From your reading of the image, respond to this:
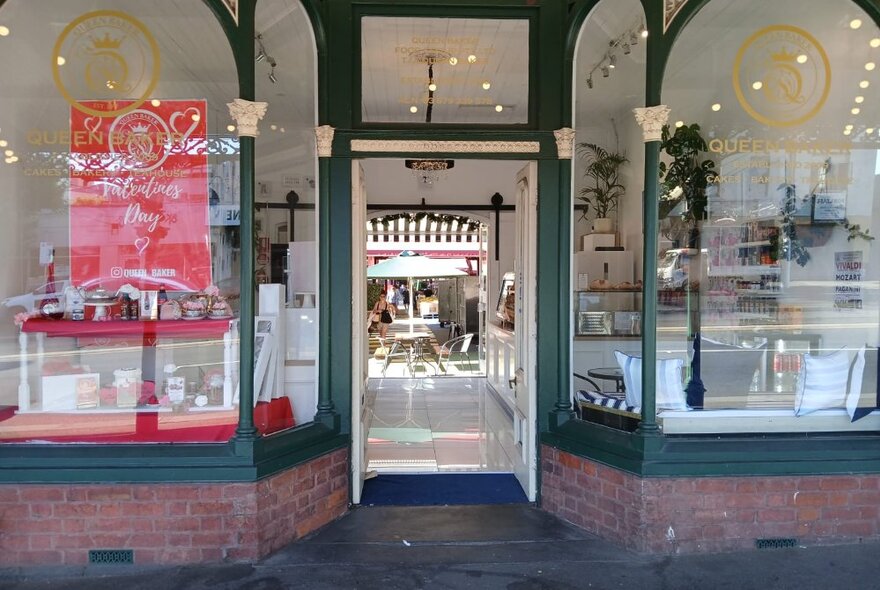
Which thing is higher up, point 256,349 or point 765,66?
point 765,66

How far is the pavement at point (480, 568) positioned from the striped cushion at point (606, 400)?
31.6 inches

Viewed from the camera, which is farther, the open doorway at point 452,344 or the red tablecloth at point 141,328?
the open doorway at point 452,344

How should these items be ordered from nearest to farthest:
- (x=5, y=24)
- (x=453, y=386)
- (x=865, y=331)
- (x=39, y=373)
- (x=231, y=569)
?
(x=231, y=569), (x=5, y=24), (x=39, y=373), (x=865, y=331), (x=453, y=386)

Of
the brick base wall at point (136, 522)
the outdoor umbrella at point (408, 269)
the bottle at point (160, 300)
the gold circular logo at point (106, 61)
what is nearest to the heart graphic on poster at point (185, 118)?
the gold circular logo at point (106, 61)

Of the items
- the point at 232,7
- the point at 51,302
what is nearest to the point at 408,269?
the point at 51,302

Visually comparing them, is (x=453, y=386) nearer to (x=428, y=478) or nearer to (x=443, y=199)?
(x=443, y=199)

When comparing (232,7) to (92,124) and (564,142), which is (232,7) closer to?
(92,124)

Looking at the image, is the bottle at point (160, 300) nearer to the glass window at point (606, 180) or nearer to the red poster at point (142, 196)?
the red poster at point (142, 196)

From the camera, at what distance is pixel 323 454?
4.00 m

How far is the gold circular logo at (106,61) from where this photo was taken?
3961mm

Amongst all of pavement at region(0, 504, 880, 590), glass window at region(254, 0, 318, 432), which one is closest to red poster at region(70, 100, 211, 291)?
glass window at region(254, 0, 318, 432)

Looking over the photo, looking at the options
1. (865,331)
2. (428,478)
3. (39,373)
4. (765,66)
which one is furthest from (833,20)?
(39,373)

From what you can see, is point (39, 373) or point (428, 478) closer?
point (39, 373)

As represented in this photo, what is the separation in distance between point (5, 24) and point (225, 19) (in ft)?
4.76
